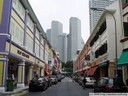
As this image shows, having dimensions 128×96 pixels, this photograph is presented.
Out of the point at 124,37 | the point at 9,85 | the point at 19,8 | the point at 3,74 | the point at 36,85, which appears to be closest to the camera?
the point at 3,74

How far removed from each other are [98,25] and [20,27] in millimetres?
16706

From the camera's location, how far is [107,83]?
646 inches

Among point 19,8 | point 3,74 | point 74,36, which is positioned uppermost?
point 74,36

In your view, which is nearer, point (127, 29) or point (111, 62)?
point (127, 29)

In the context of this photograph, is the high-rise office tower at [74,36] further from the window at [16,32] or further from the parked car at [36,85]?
the parked car at [36,85]

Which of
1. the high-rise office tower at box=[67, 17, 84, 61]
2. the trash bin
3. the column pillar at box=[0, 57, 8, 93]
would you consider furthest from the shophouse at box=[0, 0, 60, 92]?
the high-rise office tower at box=[67, 17, 84, 61]

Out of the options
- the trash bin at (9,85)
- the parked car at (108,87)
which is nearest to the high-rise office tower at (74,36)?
the trash bin at (9,85)

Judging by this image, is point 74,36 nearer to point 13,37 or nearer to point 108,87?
point 13,37

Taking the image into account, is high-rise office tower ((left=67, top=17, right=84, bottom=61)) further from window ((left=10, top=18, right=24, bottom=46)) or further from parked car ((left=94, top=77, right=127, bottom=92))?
parked car ((left=94, top=77, right=127, bottom=92))

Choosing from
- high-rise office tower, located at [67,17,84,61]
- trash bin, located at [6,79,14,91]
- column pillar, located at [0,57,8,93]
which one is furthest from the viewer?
high-rise office tower, located at [67,17,84,61]

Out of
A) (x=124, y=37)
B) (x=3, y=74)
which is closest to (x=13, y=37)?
(x=3, y=74)

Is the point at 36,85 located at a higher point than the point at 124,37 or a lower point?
lower

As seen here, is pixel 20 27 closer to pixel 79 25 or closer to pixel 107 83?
pixel 107 83

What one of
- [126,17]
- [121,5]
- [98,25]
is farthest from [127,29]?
[98,25]
